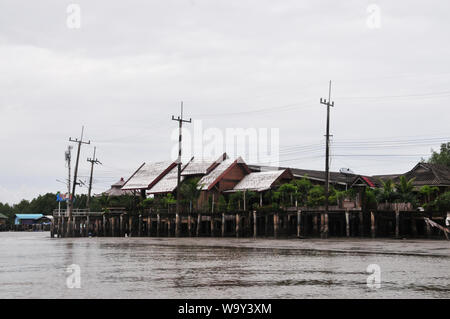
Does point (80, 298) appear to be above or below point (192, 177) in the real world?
below

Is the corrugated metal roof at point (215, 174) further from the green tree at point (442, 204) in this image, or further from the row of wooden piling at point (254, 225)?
the green tree at point (442, 204)

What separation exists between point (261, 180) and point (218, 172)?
5.99m

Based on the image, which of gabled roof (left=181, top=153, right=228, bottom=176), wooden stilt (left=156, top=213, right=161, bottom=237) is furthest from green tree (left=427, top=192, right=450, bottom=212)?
wooden stilt (left=156, top=213, right=161, bottom=237)

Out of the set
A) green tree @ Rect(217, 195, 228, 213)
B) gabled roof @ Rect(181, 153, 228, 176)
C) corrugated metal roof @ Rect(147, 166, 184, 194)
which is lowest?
green tree @ Rect(217, 195, 228, 213)

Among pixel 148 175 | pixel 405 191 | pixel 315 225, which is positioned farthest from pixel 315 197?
pixel 148 175

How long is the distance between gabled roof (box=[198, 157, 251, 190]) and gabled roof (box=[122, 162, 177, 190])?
9.08 metres

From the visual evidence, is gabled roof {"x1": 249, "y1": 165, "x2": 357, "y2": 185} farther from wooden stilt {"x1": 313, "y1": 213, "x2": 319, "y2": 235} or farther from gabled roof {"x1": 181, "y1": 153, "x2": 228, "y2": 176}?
wooden stilt {"x1": 313, "y1": 213, "x2": 319, "y2": 235}

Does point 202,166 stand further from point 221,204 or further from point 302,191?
point 302,191

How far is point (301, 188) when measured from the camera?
192 feet

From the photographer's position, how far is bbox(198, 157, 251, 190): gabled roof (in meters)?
63.9

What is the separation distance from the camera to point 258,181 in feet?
205

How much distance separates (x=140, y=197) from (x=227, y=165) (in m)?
16.1
